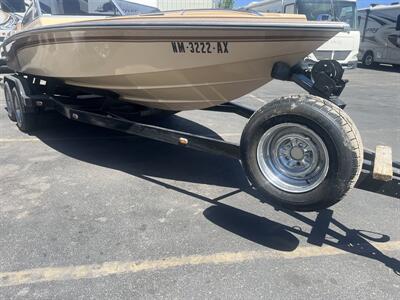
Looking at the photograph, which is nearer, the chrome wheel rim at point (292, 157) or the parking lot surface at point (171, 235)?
the parking lot surface at point (171, 235)

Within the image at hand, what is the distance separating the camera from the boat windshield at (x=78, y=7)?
558cm

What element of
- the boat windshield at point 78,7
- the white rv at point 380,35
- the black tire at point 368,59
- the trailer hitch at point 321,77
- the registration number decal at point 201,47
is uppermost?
the boat windshield at point 78,7

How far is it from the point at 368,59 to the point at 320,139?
2018cm

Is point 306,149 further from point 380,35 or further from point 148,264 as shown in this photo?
point 380,35

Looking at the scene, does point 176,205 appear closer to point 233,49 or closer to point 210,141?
point 210,141

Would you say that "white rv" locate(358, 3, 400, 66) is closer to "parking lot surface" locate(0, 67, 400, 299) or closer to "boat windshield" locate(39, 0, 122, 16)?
"boat windshield" locate(39, 0, 122, 16)

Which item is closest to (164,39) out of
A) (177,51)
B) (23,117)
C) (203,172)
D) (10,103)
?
(177,51)

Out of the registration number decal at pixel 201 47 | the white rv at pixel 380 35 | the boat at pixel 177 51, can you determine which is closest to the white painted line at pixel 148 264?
the boat at pixel 177 51

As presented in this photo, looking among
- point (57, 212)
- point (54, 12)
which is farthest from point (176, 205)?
point (54, 12)

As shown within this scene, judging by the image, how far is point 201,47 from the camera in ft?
12.1

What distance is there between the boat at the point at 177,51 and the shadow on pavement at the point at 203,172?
730mm

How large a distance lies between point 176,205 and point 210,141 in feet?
2.24

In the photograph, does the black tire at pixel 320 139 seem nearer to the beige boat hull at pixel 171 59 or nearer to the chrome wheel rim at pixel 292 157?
the chrome wheel rim at pixel 292 157

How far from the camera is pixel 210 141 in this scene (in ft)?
12.4
